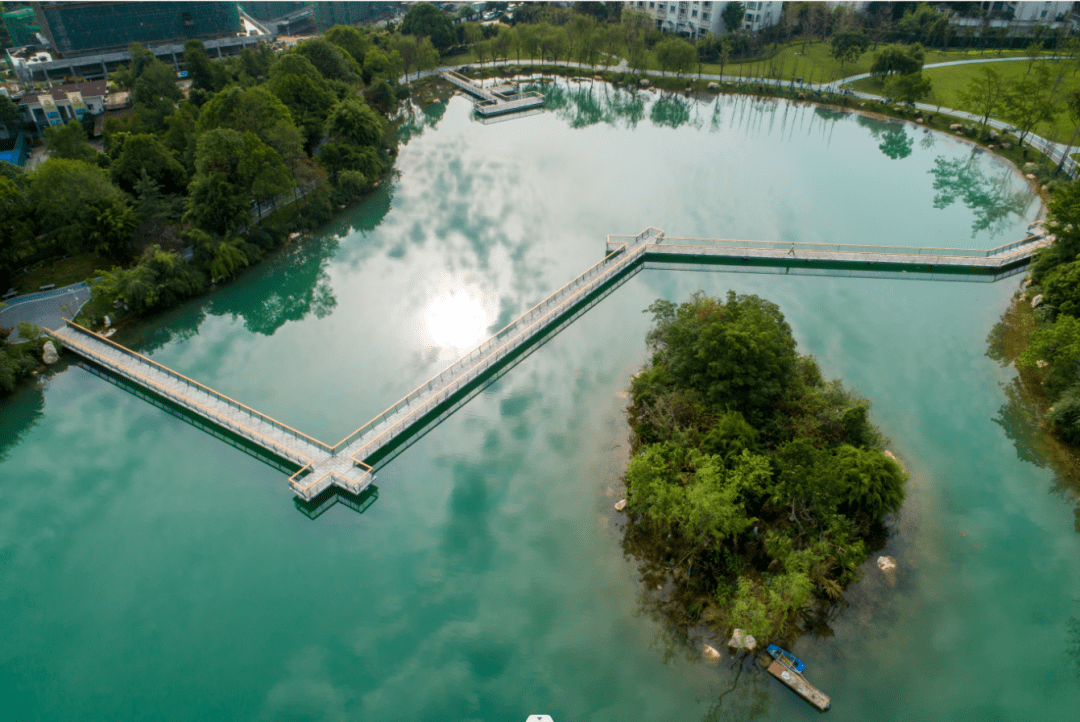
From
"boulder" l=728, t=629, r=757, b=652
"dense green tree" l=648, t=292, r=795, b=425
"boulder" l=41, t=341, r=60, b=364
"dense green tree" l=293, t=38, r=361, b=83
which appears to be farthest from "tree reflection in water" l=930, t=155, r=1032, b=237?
"boulder" l=41, t=341, r=60, b=364

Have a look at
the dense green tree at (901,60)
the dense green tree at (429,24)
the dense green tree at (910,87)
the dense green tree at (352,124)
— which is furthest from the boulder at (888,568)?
the dense green tree at (429,24)

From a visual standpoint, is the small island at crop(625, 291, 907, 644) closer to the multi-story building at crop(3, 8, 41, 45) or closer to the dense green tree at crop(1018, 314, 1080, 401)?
the dense green tree at crop(1018, 314, 1080, 401)

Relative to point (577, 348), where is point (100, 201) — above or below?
above

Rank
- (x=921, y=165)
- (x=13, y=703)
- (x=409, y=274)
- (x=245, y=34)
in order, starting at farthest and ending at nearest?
(x=245, y=34), (x=921, y=165), (x=409, y=274), (x=13, y=703)

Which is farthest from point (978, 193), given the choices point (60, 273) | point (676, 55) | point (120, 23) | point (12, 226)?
point (120, 23)

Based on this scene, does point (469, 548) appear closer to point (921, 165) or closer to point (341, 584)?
point (341, 584)

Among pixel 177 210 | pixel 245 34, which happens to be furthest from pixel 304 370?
pixel 245 34

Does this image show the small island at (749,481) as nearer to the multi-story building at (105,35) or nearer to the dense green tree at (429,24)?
the dense green tree at (429,24)
